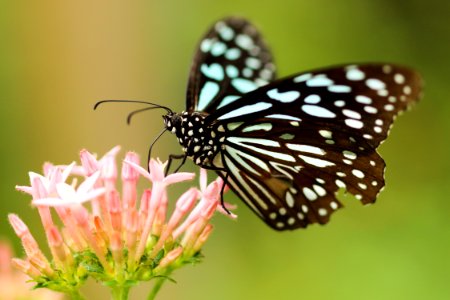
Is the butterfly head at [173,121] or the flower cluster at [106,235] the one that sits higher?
the butterfly head at [173,121]

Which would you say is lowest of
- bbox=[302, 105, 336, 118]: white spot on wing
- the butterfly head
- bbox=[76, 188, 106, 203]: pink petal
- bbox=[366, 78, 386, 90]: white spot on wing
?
bbox=[76, 188, 106, 203]: pink petal

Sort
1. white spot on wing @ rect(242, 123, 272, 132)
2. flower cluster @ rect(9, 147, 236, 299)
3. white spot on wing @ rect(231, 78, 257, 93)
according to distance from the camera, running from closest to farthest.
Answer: flower cluster @ rect(9, 147, 236, 299), white spot on wing @ rect(242, 123, 272, 132), white spot on wing @ rect(231, 78, 257, 93)

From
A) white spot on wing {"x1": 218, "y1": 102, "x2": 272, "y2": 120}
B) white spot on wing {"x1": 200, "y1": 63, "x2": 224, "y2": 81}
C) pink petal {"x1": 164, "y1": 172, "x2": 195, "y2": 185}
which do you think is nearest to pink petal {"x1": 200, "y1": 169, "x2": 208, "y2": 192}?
pink petal {"x1": 164, "y1": 172, "x2": 195, "y2": 185}

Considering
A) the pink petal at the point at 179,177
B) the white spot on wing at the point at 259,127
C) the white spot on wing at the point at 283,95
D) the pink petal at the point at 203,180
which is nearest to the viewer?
the pink petal at the point at 179,177

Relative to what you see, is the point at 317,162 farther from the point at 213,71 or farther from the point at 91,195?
the point at 91,195

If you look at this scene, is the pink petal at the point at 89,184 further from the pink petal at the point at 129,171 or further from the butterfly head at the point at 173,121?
the butterfly head at the point at 173,121

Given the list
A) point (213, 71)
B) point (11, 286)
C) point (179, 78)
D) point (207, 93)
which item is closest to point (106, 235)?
point (11, 286)

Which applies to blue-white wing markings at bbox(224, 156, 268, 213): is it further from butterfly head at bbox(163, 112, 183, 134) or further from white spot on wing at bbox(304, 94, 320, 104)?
white spot on wing at bbox(304, 94, 320, 104)

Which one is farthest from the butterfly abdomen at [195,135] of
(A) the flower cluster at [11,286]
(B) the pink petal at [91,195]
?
(A) the flower cluster at [11,286]
